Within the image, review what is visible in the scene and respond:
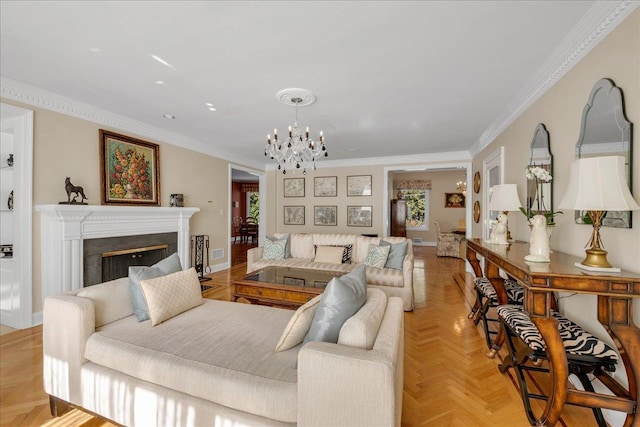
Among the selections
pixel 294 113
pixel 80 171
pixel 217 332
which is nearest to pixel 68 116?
pixel 80 171

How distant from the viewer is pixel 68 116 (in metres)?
3.24

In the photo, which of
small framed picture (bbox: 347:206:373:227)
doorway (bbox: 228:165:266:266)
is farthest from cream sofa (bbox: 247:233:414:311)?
doorway (bbox: 228:165:266:266)

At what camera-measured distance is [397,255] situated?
384 centimetres

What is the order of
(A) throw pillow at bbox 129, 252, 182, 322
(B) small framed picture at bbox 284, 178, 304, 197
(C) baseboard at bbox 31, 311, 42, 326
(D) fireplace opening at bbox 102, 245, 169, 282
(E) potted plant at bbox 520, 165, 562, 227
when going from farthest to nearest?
(B) small framed picture at bbox 284, 178, 304, 197 → (D) fireplace opening at bbox 102, 245, 169, 282 → (C) baseboard at bbox 31, 311, 42, 326 → (E) potted plant at bbox 520, 165, 562, 227 → (A) throw pillow at bbox 129, 252, 182, 322

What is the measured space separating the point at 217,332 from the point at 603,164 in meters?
2.37

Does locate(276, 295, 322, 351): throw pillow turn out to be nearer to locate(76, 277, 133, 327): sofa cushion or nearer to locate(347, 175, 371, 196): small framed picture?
locate(76, 277, 133, 327): sofa cushion

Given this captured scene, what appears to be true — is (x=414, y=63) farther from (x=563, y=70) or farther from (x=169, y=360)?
(x=169, y=360)

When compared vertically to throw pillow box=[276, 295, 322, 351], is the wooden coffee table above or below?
below

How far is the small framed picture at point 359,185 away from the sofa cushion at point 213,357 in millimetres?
4920

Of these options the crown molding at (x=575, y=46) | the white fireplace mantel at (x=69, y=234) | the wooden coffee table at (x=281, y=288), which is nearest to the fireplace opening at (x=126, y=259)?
the white fireplace mantel at (x=69, y=234)

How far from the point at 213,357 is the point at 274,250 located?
314cm

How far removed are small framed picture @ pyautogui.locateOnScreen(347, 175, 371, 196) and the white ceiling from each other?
2.82 metres

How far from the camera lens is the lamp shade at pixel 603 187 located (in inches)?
54.2

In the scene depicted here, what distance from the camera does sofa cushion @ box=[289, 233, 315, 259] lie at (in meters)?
4.74
